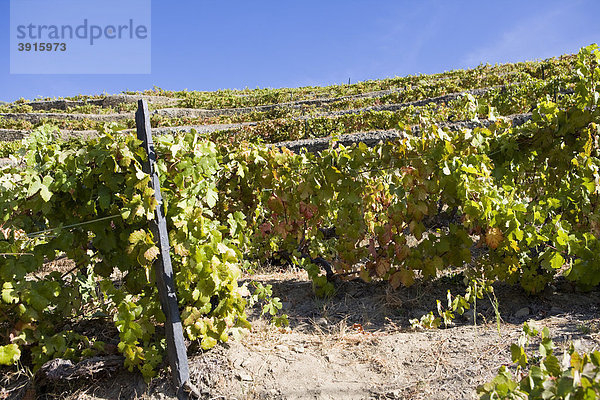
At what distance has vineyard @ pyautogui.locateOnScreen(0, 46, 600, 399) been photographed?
225 centimetres

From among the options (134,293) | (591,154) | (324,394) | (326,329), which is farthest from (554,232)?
(134,293)

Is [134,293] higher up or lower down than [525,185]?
lower down

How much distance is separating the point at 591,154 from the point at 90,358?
3870mm

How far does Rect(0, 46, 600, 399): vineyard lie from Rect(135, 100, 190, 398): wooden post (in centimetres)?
5

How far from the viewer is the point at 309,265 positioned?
11.1 feet

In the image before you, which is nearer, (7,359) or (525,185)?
(7,359)

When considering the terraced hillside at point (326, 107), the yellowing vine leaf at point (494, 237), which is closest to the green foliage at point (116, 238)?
the terraced hillside at point (326, 107)

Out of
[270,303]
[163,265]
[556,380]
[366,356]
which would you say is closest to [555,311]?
[366,356]

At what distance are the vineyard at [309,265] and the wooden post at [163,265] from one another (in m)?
0.05

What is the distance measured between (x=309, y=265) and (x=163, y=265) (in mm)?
1390

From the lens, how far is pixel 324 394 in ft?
6.91

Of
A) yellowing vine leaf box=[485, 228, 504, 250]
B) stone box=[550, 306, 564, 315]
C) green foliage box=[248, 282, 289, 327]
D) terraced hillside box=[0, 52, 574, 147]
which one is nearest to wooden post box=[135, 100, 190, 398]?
terraced hillside box=[0, 52, 574, 147]

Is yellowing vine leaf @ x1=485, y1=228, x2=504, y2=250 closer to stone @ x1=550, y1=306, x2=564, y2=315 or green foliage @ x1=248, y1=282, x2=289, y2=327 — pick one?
stone @ x1=550, y1=306, x2=564, y2=315

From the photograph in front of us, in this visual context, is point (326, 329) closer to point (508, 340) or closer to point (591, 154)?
point (508, 340)
